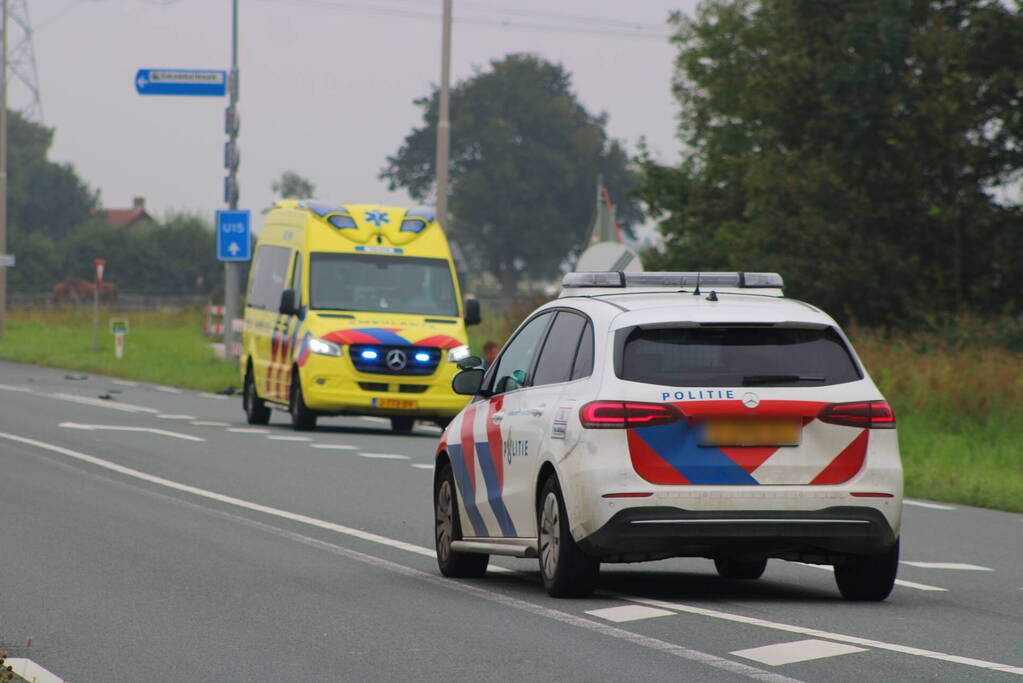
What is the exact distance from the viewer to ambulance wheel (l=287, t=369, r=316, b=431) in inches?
942

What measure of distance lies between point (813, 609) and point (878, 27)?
94.5 feet

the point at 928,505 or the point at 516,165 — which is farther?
the point at 516,165

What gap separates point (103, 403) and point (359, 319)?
671 cm

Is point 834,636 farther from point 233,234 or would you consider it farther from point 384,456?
point 233,234

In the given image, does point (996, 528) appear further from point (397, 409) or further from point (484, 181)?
point (484, 181)

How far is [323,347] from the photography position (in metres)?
23.5

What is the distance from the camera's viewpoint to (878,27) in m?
37.0

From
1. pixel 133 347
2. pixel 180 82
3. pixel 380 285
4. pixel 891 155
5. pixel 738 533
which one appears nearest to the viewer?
pixel 738 533

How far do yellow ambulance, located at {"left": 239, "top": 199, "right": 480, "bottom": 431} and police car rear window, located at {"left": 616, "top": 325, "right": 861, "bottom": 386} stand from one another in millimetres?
13954

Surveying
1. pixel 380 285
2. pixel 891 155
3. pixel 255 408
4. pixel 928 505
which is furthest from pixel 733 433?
pixel 891 155

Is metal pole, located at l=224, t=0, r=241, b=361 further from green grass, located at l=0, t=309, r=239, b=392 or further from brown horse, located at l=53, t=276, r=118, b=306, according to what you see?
brown horse, located at l=53, t=276, r=118, b=306

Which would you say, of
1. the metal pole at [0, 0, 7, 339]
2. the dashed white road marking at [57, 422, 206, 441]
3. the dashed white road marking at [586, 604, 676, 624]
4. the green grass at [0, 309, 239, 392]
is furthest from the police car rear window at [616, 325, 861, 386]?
the metal pole at [0, 0, 7, 339]

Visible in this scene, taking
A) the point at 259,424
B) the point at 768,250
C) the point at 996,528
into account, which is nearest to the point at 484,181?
the point at 768,250

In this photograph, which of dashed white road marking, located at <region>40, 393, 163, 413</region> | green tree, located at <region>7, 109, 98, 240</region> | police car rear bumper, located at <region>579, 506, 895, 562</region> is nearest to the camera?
police car rear bumper, located at <region>579, 506, 895, 562</region>
